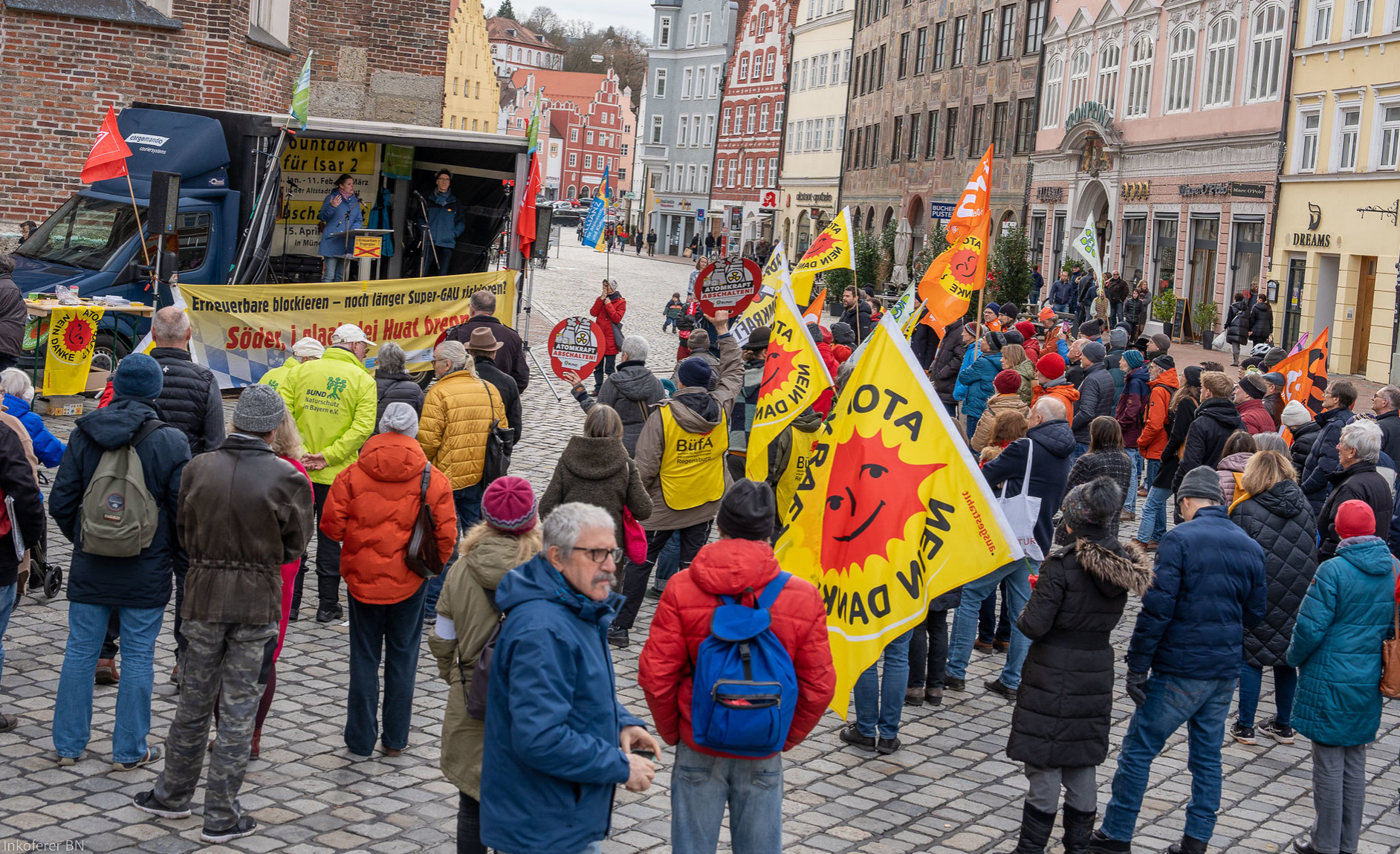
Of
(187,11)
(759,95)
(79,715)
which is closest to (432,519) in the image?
(79,715)

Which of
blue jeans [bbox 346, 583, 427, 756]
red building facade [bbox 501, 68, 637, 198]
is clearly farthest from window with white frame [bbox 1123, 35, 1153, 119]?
red building facade [bbox 501, 68, 637, 198]

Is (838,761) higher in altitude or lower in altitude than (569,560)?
lower

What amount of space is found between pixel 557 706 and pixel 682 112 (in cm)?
9803

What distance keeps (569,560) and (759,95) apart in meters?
83.5

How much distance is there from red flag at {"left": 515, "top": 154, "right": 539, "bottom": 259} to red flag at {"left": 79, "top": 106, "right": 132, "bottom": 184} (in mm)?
5267

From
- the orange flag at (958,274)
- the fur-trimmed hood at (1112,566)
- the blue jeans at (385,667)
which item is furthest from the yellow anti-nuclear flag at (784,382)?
the orange flag at (958,274)

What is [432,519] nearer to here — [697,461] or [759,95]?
[697,461]

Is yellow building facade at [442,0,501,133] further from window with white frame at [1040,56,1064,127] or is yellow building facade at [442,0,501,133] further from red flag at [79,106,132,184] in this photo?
red flag at [79,106,132,184]

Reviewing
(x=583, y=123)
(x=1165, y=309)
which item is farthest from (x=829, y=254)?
(x=583, y=123)

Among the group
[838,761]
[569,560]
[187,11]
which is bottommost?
[838,761]

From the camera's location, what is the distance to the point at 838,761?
287 inches

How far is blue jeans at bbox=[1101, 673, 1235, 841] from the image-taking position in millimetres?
6215

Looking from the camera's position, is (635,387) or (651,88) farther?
(651,88)

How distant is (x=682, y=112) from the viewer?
326 feet
